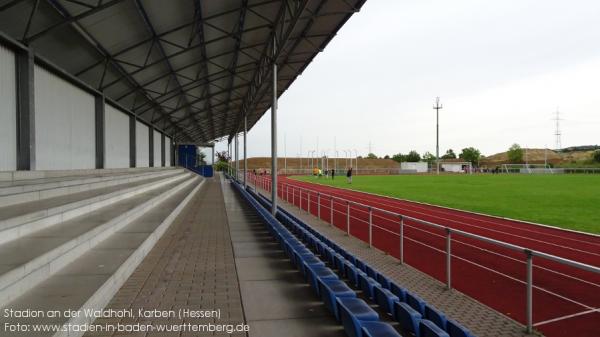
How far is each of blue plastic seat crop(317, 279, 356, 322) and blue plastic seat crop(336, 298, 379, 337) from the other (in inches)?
5.5

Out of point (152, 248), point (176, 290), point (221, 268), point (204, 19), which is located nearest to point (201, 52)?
point (204, 19)

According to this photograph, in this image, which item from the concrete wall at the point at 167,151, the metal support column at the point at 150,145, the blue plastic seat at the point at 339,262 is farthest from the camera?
the concrete wall at the point at 167,151

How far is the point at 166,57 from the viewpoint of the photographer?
13.5 meters

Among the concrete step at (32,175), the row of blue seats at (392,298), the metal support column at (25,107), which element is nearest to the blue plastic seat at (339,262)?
the row of blue seats at (392,298)

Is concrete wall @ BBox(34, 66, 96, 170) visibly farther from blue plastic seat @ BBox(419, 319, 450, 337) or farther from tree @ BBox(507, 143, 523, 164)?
tree @ BBox(507, 143, 523, 164)

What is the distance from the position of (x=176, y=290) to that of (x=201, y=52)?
1088cm

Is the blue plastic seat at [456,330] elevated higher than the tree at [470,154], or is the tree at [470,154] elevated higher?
the tree at [470,154]

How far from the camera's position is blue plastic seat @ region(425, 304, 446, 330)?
365cm

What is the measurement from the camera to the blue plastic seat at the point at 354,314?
11.5 feet

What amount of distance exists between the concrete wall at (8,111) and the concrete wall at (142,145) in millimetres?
13146

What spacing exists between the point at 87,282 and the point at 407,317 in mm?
3416

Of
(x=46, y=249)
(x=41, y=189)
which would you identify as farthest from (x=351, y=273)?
(x=41, y=189)

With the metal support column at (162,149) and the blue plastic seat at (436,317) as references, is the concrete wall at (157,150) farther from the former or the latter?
the blue plastic seat at (436,317)

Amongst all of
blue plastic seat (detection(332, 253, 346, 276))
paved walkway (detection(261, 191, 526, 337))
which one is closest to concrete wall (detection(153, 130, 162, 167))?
paved walkway (detection(261, 191, 526, 337))
